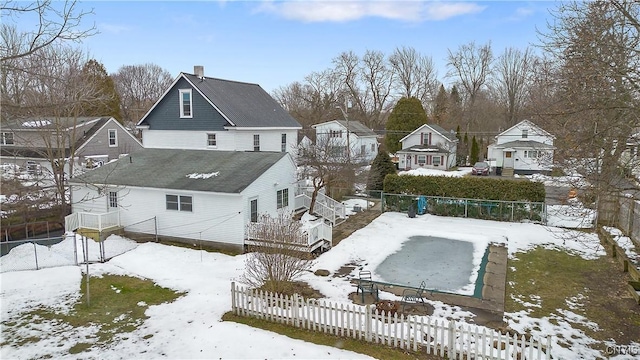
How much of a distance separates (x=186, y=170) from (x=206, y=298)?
8.94 meters

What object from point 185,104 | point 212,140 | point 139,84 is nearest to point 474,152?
point 212,140

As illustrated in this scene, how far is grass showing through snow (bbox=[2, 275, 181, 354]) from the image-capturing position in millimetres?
9922

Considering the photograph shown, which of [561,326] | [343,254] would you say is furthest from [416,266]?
[561,326]

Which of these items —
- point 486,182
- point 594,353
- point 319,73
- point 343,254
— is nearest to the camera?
point 594,353

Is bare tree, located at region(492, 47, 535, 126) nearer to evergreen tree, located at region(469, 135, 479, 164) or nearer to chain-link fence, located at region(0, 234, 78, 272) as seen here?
evergreen tree, located at region(469, 135, 479, 164)

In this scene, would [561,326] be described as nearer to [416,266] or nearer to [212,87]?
[416,266]

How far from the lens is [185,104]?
26.0 metres

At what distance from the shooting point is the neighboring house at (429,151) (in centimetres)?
4394

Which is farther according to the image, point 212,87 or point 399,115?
point 399,115

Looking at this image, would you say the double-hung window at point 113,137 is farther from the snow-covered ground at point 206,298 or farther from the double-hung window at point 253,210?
the double-hung window at point 253,210

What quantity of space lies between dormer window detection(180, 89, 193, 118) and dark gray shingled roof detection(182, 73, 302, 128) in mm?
839

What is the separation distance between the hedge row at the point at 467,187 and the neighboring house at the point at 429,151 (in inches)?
797

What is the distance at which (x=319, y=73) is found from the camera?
2483 inches

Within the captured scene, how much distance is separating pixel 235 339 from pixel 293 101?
60.5 metres
